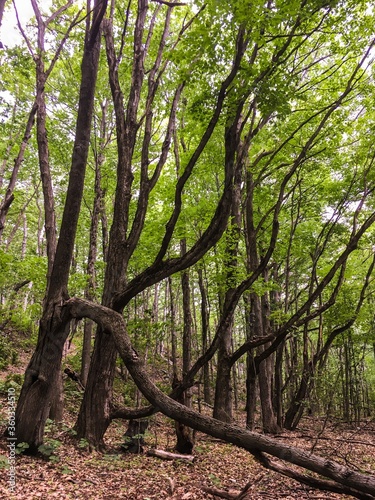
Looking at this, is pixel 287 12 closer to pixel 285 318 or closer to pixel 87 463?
pixel 87 463

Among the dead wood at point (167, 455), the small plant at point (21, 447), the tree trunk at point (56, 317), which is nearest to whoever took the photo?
the small plant at point (21, 447)

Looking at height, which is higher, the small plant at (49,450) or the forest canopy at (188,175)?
the forest canopy at (188,175)

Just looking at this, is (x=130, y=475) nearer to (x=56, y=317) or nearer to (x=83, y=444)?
(x=83, y=444)

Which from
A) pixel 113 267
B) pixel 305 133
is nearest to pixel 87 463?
pixel 113 267

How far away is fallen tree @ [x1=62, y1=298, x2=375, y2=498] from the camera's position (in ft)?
11.3

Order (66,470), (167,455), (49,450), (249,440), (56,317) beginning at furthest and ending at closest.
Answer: (167,455) < (56,317) < (49,450) < (66,470) < (249,440)

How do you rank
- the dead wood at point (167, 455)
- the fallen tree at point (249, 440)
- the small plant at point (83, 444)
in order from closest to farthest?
the fallen tree at point (249, 440) → the small plant at point (83, 444) → the dead wood at point (167, 455)

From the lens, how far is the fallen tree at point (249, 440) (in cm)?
345

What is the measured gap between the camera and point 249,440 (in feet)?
12.1

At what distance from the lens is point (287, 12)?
4.84m

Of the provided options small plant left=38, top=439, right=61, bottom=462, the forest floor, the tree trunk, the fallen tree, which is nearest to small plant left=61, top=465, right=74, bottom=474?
the forest floor

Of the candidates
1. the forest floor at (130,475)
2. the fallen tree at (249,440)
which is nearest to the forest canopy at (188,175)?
the fallen tree at (249,440)

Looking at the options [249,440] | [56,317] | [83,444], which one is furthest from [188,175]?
[83,444]

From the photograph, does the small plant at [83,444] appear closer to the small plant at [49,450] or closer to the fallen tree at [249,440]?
the small plant at [49,450]
